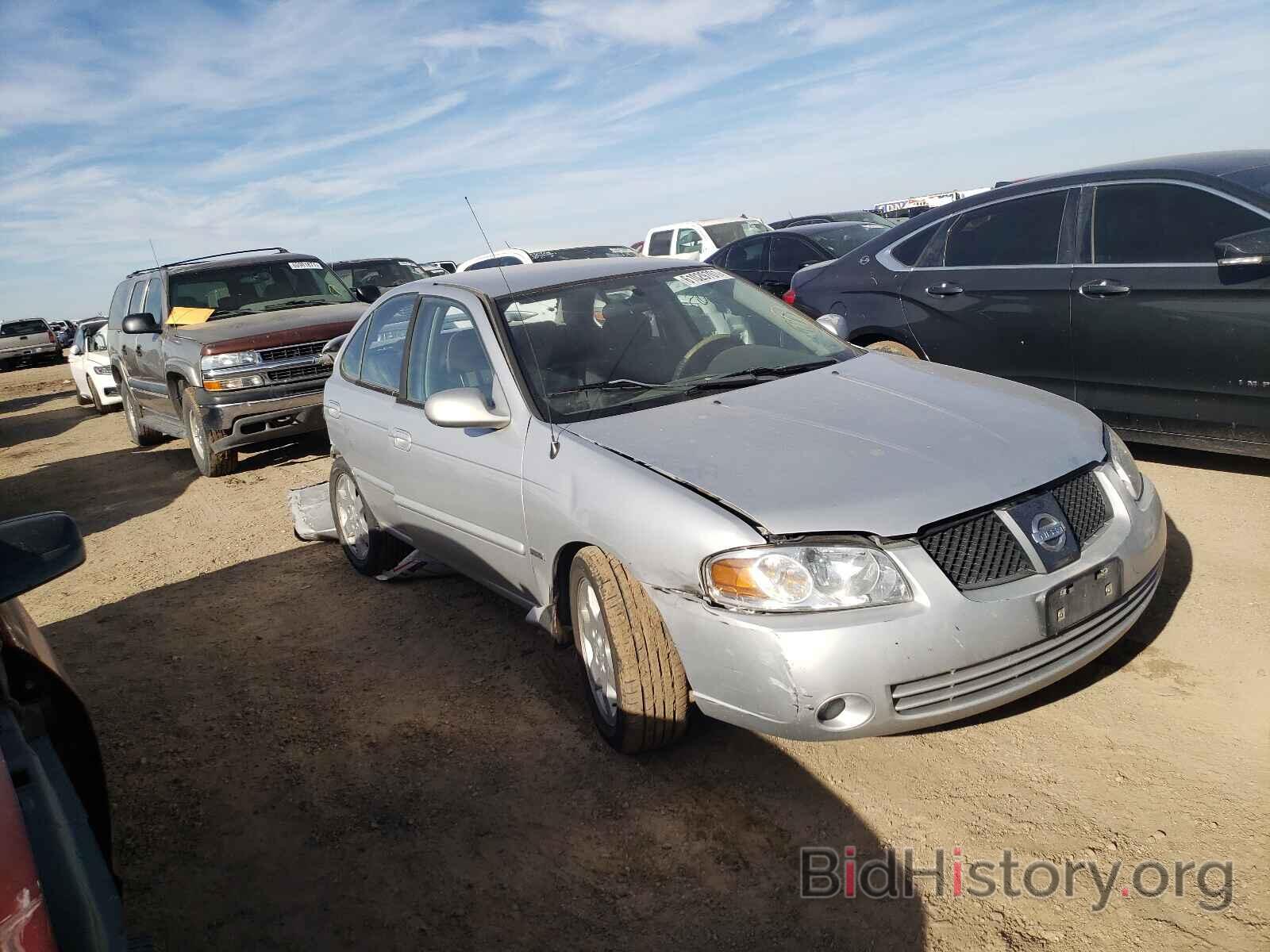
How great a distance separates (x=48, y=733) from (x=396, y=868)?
1.02 m

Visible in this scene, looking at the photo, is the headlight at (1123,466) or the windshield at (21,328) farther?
the windshield at (21,328)

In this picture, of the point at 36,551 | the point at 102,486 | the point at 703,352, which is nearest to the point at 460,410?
the point at 703,352

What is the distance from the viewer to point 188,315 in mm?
9375

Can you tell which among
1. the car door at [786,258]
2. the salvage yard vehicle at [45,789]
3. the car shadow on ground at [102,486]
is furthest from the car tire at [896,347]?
the car shadow on ground at [102,486]

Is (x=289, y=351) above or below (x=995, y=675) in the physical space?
above

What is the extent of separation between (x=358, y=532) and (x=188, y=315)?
5.03 metres

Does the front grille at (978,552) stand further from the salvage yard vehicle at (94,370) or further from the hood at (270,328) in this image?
the salvage yard vehicle at (94,370)

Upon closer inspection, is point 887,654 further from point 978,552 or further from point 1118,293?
point 1118,293

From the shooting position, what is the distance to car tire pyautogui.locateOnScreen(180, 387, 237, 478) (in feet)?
29.3

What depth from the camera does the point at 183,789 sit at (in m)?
3.50

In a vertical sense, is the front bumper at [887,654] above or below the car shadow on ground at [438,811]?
above

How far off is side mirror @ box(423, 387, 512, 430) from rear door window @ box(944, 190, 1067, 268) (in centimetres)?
370

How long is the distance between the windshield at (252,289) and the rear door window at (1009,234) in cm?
610

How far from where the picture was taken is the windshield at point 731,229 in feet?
54.9
